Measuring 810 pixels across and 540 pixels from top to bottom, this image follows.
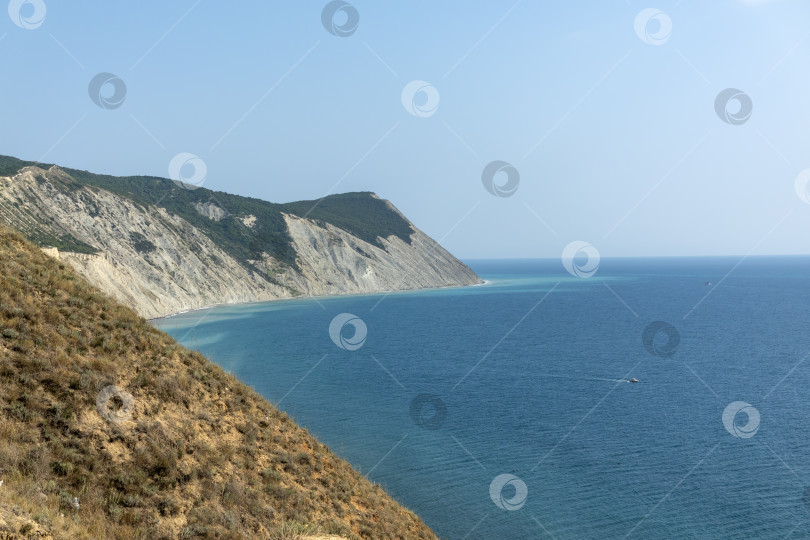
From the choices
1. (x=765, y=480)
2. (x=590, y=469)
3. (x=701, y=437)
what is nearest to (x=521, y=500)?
(x=590, y=469)

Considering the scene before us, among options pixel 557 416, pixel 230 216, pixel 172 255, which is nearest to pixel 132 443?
pixel 557 416

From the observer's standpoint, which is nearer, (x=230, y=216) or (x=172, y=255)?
(x=172, y=255)

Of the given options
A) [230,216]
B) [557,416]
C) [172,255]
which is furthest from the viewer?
[230,216]

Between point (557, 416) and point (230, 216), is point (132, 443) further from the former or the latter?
point (230, 216)

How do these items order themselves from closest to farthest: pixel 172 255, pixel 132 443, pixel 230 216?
pixel 132 443
pixel 172 255
pixel 230 216

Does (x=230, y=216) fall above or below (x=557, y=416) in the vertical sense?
below

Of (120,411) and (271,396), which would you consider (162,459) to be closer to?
(120,411)

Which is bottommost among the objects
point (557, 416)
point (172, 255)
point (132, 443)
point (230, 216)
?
point (172, 255)

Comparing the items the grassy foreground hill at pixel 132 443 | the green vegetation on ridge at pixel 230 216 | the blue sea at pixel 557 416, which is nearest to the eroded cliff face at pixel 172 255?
the green vegetation on ridge at pixel 230 216
